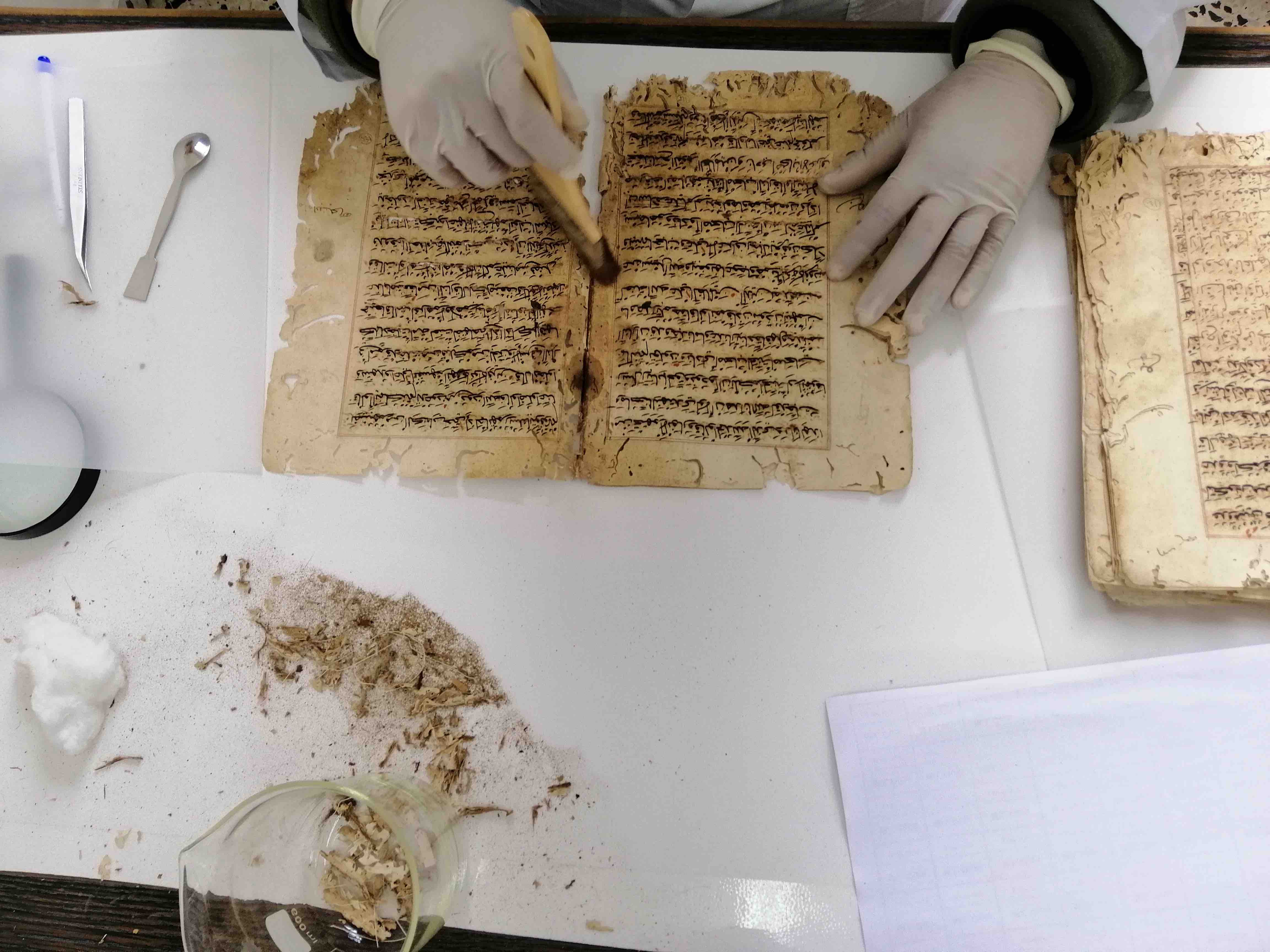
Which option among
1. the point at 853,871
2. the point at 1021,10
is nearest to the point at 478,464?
the point at 853,871

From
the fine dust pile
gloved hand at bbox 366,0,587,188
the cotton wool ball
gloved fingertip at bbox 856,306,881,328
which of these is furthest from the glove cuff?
the cotton wool ball

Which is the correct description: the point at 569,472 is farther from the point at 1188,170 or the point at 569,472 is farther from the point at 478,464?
the point at 1188,170

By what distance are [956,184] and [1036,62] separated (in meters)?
0.16

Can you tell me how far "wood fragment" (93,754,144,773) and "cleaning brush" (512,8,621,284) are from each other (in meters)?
0.65

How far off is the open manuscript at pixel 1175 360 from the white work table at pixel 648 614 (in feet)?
0.10

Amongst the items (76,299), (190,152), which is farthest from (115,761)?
(190,152)

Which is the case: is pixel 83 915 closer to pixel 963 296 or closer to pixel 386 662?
pixel 386 662

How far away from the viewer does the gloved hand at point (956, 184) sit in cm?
70

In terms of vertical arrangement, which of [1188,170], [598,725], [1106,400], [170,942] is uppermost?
[1188,170]

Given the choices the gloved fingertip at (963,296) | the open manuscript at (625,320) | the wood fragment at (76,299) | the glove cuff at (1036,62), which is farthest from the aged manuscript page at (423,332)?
the glove cuff at (1036,62)

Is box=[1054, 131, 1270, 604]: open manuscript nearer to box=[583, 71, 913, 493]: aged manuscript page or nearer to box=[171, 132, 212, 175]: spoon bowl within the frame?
box=[583, 71, 913, 493]: aged manuscript page

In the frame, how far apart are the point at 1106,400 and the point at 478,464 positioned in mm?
611

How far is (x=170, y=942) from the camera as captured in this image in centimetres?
64

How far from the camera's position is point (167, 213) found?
791 millimetres
